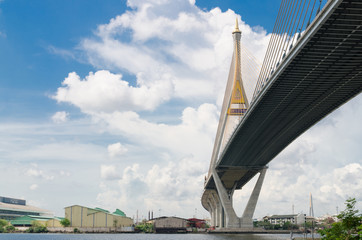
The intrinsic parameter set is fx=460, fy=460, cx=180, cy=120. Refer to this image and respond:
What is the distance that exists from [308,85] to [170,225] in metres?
97.0

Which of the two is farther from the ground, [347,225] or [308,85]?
[308,85]

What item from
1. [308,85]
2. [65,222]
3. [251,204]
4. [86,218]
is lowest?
[65,222]

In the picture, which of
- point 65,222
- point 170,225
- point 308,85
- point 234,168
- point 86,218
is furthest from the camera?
point 86,218

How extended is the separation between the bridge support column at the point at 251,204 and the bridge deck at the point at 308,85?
29.7ft

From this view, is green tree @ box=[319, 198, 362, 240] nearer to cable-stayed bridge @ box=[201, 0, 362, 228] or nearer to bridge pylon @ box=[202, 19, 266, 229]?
cable-stayed bridge @ box=[201, 0, 362, 228]

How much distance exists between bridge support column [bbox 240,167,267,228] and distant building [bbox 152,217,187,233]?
161 feet

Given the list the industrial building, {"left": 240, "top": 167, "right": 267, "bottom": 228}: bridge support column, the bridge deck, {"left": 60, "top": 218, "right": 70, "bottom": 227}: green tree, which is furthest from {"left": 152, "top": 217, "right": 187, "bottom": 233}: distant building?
the bridge deck

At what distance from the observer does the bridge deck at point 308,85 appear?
26.2 m

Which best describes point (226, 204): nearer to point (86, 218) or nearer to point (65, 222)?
point (86, 218)

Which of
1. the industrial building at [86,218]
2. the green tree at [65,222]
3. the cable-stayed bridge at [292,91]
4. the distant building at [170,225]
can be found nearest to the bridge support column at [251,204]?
the cable-stayed bridge at [292,91]

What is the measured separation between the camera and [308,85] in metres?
39.3

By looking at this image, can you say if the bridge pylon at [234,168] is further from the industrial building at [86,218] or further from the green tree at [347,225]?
the industrial building at [86,218]

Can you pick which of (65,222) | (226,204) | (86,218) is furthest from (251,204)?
(65,222)

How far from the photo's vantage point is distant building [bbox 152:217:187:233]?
128m
